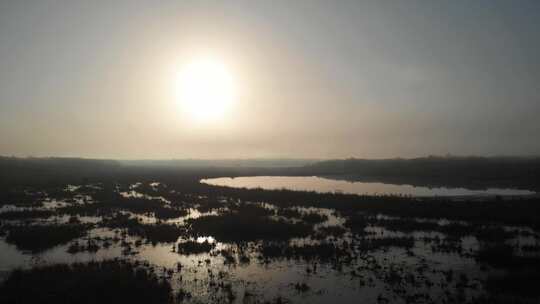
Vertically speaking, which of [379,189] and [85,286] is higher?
[379,189]

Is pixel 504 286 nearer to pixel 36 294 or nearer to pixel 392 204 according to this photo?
pixel 36 294

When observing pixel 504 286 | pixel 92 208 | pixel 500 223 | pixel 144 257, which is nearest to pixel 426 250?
pixel 504 286

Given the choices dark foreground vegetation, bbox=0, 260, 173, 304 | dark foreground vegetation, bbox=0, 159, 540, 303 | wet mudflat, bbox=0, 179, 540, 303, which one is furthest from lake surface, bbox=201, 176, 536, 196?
dark foreground vegetation, bbox=0, 260, 173, 304

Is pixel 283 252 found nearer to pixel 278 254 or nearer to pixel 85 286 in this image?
pixel 278 254

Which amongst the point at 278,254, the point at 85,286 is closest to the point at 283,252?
the point at 278,254

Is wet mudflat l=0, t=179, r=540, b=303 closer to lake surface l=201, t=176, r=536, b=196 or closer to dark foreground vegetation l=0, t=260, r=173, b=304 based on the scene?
dark foreground vegetation l=0, t=260, r=173, b=304

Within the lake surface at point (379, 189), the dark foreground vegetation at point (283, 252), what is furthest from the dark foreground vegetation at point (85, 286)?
the lake surface at point (379, 189)

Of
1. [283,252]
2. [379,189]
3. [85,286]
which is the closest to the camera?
[85,286]
